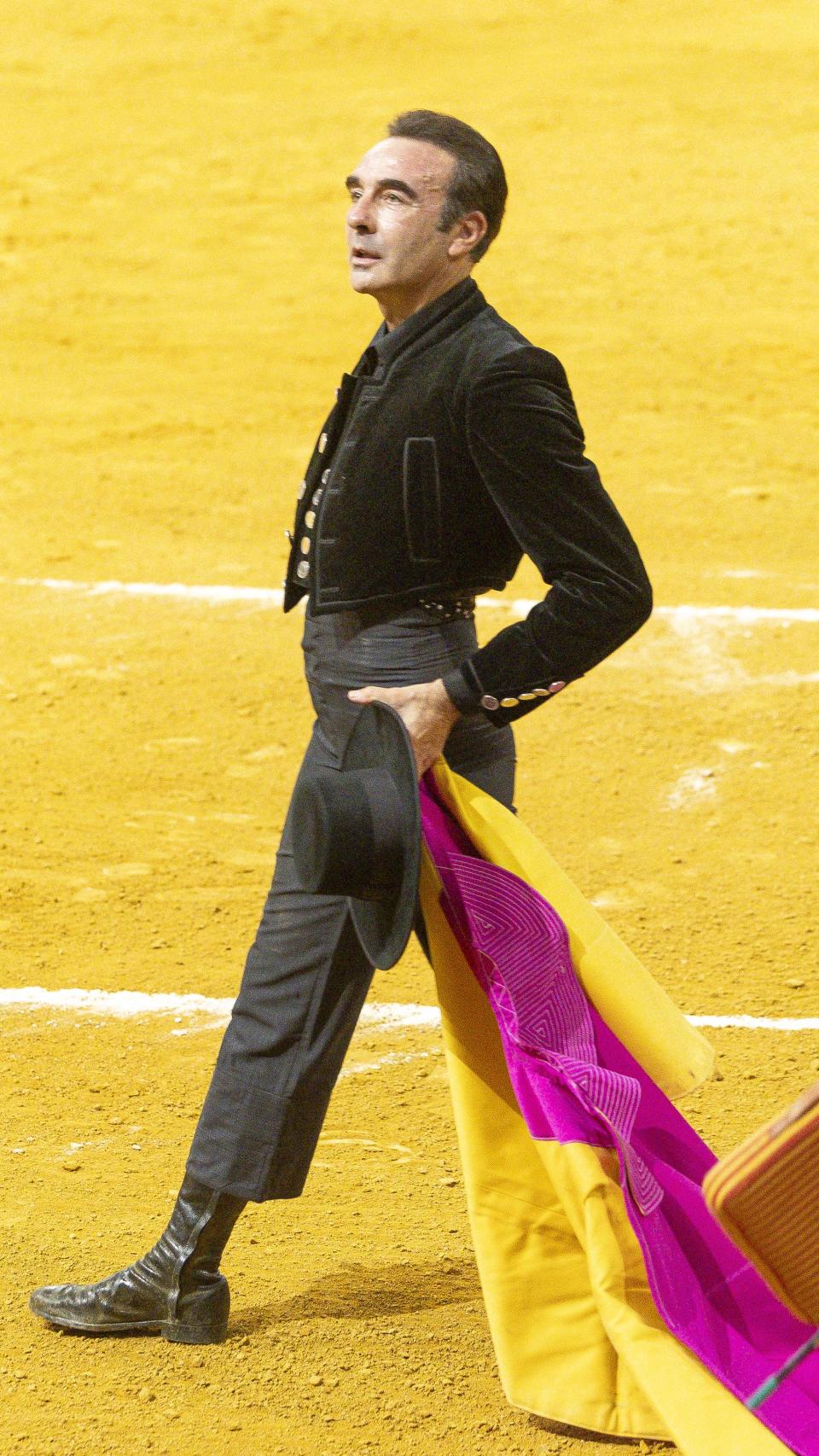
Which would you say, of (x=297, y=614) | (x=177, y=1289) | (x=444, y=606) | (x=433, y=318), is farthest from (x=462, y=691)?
(x=297, y=614)

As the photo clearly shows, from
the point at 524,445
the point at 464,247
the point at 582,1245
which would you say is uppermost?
the point at 464,247

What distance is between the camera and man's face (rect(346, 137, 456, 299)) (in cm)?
330

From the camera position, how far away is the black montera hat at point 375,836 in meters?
3.16

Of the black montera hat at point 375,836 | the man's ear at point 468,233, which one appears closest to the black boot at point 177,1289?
the black montera hat at point 375,836

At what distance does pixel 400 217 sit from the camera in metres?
3.30

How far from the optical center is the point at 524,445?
10.3ft

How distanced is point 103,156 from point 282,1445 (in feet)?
39.8

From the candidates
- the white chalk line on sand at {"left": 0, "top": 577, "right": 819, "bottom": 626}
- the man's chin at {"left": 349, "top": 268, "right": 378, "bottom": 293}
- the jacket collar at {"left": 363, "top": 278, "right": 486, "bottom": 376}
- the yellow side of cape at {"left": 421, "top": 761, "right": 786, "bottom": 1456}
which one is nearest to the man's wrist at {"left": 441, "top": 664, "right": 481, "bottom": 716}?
the yellow side of cape at {"left": 421, "top": 761, "right": 786, "bottom": 1456}

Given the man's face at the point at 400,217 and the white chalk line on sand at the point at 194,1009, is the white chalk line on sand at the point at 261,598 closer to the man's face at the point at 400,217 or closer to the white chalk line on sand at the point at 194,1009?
the white chalk line on sand at the point at 194,1009

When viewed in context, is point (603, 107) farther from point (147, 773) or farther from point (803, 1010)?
point (803, 1010)

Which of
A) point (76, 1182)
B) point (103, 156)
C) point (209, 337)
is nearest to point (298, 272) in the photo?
point (209, 337)

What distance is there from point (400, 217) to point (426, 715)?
2.81 feet

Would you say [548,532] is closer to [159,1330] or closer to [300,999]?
[300,999]

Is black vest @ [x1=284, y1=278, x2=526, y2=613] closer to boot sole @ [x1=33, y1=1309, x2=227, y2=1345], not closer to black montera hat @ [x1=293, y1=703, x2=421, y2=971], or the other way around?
black montera hat @ [x1=293, y1=703, x2=421, y2=971]
